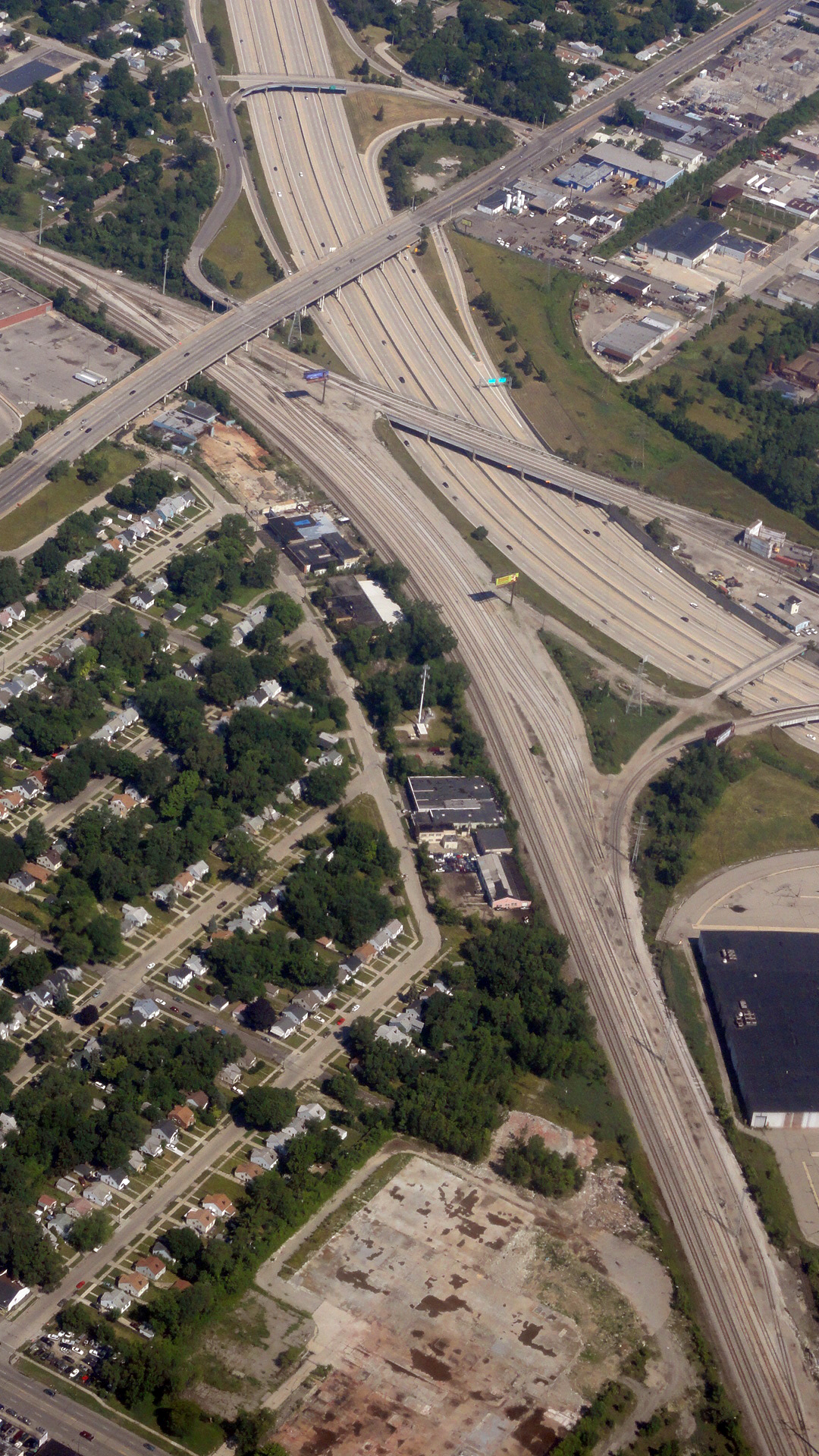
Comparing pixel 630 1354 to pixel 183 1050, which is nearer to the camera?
pixel 630 1354

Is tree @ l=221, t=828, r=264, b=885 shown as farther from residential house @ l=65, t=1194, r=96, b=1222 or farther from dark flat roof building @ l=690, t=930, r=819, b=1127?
dark flat roof building @ l=690, t=930, r=819, b=1127

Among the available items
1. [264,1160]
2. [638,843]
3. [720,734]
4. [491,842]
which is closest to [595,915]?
[638,843]

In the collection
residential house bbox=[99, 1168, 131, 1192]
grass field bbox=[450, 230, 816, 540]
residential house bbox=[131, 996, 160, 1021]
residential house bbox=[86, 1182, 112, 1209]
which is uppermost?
grass field bbox=[450, 230, 816, 540]

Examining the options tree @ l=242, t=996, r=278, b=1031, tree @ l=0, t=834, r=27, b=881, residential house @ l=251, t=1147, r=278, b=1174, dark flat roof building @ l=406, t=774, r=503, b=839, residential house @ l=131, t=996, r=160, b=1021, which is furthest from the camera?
dark flat roof building @ l=406, t=774, r=503, b=839

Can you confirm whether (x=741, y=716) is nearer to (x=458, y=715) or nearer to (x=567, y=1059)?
(x=458, y=715)

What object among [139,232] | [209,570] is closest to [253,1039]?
[209,570]

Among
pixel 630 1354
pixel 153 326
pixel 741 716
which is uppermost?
pixel 153 326

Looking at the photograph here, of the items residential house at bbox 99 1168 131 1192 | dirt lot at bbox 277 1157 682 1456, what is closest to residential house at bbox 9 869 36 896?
residential house at bbox 99 1168 131 1192
